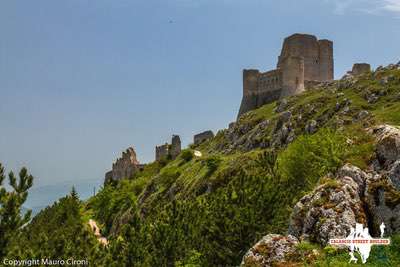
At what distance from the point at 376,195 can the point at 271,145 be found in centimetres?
7120

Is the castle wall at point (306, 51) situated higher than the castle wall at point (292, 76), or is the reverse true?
the castle wall at point (306, 51)

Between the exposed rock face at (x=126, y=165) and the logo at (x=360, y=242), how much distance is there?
151 metres

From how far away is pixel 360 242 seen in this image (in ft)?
80.0

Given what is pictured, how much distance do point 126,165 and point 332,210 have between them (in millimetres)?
157855

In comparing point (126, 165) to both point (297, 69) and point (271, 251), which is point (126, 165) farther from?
point (271, 251)

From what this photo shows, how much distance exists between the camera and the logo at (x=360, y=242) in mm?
23703

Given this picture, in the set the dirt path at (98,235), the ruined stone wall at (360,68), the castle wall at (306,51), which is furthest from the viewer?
the castle wall at (306,51)

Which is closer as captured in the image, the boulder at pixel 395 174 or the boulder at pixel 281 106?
the boulder at pixel 395 174

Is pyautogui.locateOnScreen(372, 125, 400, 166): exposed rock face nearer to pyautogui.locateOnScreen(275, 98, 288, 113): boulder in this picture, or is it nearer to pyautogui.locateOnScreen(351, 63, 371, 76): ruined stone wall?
pyautogui.locateOnScreen(275, 98, 288, 113): boulder

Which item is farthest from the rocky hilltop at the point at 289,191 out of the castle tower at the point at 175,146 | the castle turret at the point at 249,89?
the castle tower at the point at 175,146

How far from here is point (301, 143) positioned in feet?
207

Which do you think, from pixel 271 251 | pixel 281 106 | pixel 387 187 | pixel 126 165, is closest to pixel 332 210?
pixel 387 187

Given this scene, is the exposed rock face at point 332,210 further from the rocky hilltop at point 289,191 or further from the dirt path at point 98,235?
the dirt path at point 98,235

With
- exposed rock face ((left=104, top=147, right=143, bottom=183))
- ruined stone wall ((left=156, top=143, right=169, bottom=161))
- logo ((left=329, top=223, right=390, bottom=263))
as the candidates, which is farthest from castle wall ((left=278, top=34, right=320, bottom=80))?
logo ((left=329, top=223, right=390, bottom=263))
